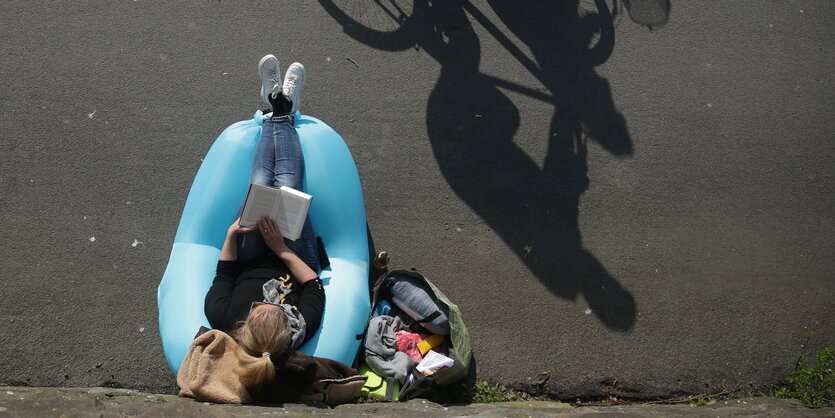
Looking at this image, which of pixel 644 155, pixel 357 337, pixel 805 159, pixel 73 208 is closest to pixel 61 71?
pixel 73 208

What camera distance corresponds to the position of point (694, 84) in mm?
4594

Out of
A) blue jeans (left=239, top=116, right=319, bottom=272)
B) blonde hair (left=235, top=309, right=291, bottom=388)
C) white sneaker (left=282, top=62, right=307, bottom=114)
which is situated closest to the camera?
blonde hair (left=235, top=309, right=291, bottom=388)

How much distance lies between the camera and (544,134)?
14.3 feet

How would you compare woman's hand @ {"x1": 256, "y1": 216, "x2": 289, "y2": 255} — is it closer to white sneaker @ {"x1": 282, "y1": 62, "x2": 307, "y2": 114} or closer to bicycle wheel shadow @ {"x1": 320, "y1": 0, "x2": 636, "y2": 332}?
white sneaker @ {"x1": 282, "y1": 62, "x2": 307, "y2": 114}

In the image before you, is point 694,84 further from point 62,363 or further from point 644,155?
point 62,363

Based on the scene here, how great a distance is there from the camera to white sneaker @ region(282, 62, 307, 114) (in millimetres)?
3936

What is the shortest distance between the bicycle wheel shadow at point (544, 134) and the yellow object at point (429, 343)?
913 mm

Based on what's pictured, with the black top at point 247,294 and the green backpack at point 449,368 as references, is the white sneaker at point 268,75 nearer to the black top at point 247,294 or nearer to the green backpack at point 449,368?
the black top at point 247,294

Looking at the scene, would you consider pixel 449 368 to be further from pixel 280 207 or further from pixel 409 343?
pixel 280 207

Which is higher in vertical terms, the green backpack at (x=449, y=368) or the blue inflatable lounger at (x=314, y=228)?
the blue inflatable lounger at (x=314, y=228)

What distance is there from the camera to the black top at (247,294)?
9.78ft

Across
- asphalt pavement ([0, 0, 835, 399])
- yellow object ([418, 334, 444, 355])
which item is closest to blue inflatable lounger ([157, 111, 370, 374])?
yellow object ([418, 334, 444, 355])

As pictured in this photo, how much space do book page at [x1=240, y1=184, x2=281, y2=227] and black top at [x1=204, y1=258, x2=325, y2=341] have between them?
26 centimetres

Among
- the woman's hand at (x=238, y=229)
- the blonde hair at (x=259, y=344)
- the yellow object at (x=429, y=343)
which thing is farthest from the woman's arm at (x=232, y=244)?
the yellow object at (x=429, y=343)
